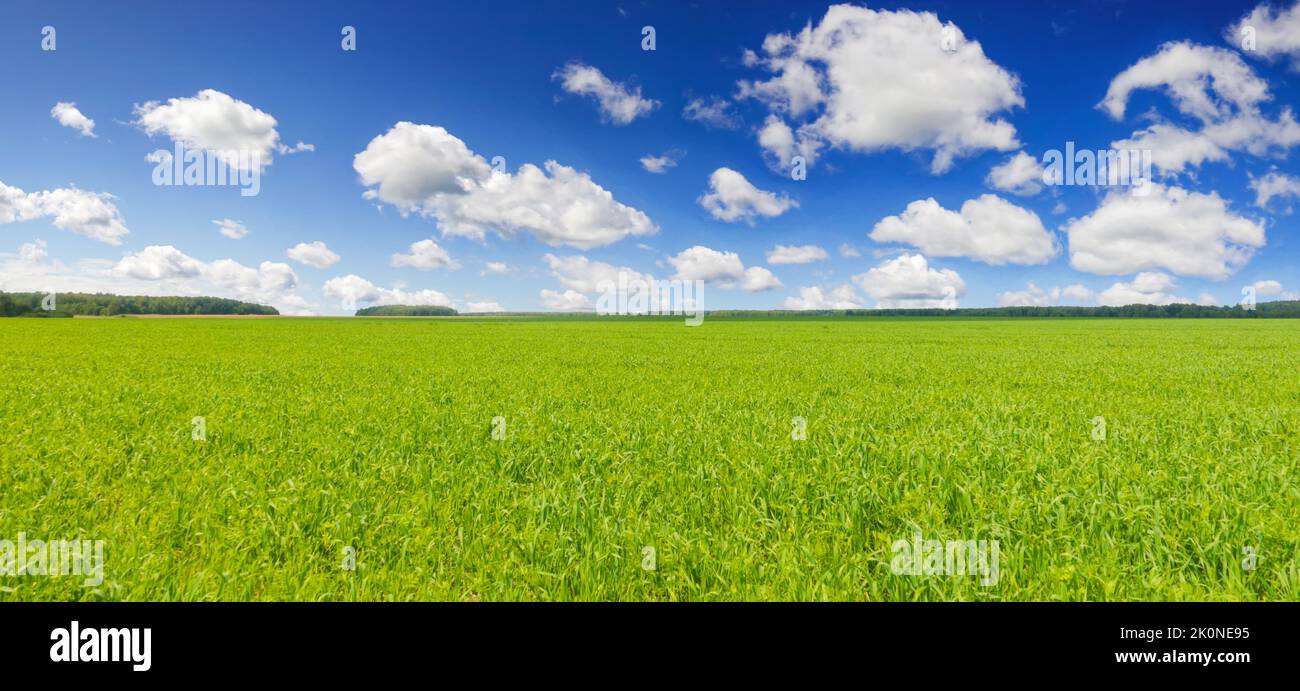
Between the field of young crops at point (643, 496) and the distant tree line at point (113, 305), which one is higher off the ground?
the distant tree line at point (113, 305)

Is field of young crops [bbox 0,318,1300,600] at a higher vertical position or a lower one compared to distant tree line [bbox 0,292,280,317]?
lower

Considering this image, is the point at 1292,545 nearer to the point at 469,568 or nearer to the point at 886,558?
the point at 886,558

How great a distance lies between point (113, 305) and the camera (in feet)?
433

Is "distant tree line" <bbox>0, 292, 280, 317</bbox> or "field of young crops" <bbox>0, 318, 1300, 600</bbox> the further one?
"distant tree line" <bbox>0, 292, 280, 317</bbox>

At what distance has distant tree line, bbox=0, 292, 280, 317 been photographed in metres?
113

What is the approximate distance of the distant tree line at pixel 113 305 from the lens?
4441 inches

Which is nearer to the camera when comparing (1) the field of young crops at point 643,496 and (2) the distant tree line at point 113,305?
(1) the field of young crops at point 643,496

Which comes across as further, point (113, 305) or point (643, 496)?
point (113, 305)
